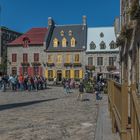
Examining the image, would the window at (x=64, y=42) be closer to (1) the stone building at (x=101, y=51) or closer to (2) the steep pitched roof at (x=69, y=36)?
(2) the steep pitched roof at (x=69, y=36)

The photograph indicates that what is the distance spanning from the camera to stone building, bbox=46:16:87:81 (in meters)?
64.0

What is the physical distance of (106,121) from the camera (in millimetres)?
12172

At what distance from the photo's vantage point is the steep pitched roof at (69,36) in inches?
2544

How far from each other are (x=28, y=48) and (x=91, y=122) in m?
56.3

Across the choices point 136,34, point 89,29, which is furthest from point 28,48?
point 136,34

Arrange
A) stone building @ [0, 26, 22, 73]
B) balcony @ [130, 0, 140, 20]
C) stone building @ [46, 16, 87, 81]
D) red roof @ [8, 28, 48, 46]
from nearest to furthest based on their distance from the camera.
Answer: balcony @ [130, 0, 140, 20] < stone building @ [46, 16, 87, 81] < red roof @ [8, 28, 48, 46] < stone building @ [0, 26, 22, 73]

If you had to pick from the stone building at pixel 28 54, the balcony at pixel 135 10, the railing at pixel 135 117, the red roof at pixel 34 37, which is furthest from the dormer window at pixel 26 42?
the railing at pixel 135 117

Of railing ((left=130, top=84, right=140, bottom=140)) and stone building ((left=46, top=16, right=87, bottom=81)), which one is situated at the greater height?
stone building ((left=46, top=16, right=87, bottom=81))

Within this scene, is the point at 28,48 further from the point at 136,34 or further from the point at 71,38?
the point at 136,34

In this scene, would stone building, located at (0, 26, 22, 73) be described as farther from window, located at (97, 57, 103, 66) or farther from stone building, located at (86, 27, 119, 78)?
window, located at (97, 57, 103, 66)

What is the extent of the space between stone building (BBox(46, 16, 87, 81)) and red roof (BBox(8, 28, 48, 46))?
5.07 feet

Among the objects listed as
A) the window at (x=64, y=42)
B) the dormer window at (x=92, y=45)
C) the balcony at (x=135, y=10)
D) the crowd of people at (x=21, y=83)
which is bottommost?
the crowd of people at (x=21, y=83)

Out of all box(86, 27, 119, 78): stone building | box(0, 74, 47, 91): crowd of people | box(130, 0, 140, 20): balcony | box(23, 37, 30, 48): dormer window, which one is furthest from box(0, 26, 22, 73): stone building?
box(130, 0, 140, 20): balcony

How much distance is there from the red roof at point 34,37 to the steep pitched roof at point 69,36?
5.92ft
